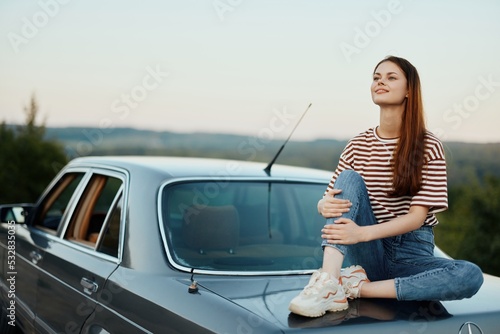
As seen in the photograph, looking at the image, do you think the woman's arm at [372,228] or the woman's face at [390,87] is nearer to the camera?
the woman's arm at [372,228]

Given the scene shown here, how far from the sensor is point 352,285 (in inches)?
107

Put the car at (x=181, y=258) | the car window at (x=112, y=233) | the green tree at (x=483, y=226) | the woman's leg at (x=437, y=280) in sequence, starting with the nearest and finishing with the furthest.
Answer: the car at (x=181, y=258)
the woman's leg at (x=437, y=280)
the car window at (x=112, y=233)
the green tree at (x=483, y=226)

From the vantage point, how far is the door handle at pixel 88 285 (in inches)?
135

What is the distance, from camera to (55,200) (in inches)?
202

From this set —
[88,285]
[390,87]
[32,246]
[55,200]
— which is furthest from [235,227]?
[55,200]

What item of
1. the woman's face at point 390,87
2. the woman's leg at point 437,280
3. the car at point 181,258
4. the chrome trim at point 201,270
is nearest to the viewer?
the car at point 181,258

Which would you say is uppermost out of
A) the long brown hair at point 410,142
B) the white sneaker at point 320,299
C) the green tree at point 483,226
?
the long brown hair at point 410,142

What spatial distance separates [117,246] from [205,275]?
0.69 meters

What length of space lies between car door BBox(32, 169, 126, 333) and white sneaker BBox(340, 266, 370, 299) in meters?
1.25

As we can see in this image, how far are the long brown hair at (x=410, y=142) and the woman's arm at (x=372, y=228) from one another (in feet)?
0.38

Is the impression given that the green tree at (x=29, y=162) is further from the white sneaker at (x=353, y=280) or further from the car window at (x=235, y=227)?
the white sneaker at (x=353, y=280)

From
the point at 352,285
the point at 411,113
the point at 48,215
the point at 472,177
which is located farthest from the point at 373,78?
the point at 472,177

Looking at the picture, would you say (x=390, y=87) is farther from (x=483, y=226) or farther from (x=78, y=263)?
(x=483, y=226)

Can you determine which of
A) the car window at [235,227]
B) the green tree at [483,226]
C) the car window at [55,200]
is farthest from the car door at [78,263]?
the green tree at [483,226]
